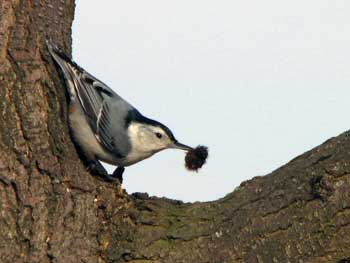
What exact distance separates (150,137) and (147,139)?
3 centimetres

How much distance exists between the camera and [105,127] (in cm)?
397

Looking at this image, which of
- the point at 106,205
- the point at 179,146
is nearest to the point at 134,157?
the point at 179,146

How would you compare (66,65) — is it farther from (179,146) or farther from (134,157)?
(179,146)

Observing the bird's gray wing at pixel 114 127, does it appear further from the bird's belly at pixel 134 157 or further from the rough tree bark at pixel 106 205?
the rough tree bark at pixel 106 205

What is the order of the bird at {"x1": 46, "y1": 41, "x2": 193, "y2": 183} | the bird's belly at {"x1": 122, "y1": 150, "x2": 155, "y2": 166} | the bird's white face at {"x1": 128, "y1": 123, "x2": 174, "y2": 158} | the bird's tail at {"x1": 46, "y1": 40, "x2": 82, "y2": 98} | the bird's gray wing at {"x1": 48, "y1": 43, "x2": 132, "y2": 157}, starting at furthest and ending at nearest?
1. the bird's white face at {"x1": 128, "y1": 123, "x2": 174, "y2": 158}
2. the bird's belly at {"x1": 122, "y1": 150, "x2": 155, "y2": 166}
3. the bird's gray wing at {"x1": 48, "y1": 43, "x2": 132, "y2": 157}
4. the bird at {"x1": 46, "y1": 41, "x2": 193, "y2": 183}
5. the bird's tail at {"x1": 46, "y1": 40, "x2": 82, "y2": 98}

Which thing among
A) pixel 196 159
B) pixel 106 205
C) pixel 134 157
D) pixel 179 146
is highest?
pixel 179 146

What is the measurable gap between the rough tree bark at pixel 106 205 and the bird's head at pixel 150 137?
1523 mm

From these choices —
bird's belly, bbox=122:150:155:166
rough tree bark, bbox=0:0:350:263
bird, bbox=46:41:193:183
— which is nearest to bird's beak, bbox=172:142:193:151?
bird, bbox=46:41:193:183

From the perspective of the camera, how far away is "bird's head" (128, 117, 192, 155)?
4410 mm

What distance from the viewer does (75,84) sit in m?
3.46

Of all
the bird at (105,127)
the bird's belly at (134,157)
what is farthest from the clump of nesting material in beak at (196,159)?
the bird's belly at (134,157)

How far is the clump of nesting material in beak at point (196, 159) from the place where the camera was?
3633 mm

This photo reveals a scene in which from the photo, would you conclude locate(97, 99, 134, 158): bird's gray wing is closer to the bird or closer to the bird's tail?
the bird

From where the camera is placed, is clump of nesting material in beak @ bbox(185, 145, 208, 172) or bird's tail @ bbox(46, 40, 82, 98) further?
clump of nesting material in beak @ bbox(185, 145, 208, 172)
